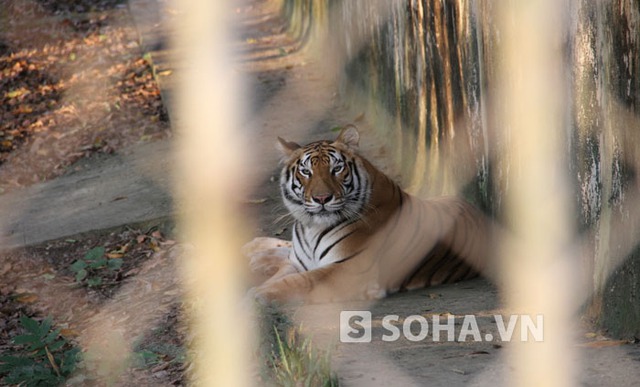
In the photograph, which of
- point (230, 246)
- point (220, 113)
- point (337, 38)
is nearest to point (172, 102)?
point (220, 113)

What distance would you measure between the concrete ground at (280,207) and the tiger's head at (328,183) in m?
0.42

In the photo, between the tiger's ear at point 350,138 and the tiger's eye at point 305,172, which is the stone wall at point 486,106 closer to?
the tiger's ear at point 350,138

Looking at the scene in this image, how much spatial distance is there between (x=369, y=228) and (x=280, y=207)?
1.31 metres

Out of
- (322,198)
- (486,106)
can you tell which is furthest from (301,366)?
(486,106)

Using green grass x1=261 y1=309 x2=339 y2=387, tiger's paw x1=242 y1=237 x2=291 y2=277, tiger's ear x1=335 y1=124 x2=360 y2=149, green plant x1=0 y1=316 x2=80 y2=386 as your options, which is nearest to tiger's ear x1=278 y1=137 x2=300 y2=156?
tiger's ear x1=335 y1=124 x2=360 y2=149

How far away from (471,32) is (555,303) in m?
1.23

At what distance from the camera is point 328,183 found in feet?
13.6

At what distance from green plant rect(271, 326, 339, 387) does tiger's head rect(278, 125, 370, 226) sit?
41.6 inches

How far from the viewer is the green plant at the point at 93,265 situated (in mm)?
5145

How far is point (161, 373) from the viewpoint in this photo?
3.76m

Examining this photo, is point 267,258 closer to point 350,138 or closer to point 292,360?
point 350,138

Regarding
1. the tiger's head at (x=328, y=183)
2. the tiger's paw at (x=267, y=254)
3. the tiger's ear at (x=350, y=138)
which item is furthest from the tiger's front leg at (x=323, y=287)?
the tiger's ear at (x=350, y=138)

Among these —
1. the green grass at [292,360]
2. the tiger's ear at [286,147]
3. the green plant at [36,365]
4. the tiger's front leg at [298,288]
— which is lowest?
the green plant at [36,365]

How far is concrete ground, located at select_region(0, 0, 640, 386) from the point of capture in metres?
2.83
